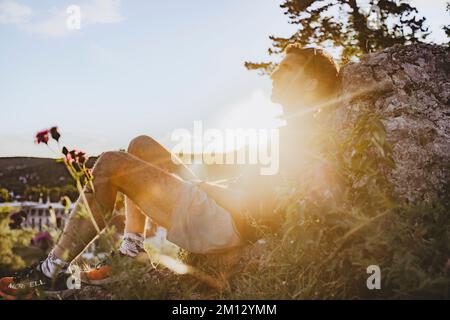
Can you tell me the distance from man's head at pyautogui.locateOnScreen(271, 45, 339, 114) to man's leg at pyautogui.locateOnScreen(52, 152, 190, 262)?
3.94ft

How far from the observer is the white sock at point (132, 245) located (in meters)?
3.28

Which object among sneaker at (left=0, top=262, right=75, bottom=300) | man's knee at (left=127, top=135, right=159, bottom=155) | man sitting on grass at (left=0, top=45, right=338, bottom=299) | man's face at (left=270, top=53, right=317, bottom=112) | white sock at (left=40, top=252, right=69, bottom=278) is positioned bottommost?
sneaker at (left=0, top=262, right=75, bottom=300)

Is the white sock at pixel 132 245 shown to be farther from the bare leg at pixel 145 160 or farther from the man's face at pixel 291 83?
the man's face at pixel 291 83

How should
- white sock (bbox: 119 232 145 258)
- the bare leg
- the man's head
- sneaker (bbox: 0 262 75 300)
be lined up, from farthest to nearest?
the man's head < the bare leg < white sock (bbox: 119 232 145 258) < sneaker (bbox: 0 262 75 300)

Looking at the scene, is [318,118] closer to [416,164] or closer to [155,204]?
[416,164]

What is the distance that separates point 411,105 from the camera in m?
3.35

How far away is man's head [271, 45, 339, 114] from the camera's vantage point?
3.58 m

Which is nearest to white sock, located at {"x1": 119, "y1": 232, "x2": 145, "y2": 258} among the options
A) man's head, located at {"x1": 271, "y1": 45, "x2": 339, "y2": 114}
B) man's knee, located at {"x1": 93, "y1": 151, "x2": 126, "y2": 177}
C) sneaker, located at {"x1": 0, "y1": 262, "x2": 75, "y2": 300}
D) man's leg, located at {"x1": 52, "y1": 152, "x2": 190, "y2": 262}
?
man's leg, located at {"x1": 52, "y1": 152, "x2": 190, "y2": 262}

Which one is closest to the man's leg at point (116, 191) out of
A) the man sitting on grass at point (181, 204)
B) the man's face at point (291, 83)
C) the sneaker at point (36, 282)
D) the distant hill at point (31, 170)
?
the man sitting on grass at point (181, 204)

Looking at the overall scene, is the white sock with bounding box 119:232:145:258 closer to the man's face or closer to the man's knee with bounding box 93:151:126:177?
the man's knee with bounding box 93:151:126:177

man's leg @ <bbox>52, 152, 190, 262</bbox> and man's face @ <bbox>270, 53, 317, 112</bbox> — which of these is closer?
man's leg @ <bbox>52, 152, 190, 262</bbox>

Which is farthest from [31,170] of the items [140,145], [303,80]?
[303,80]

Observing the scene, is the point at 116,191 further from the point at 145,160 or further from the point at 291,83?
the point at 291,83
